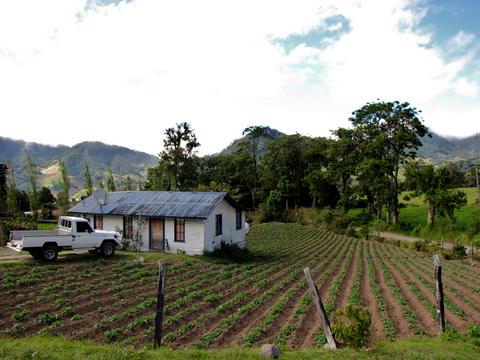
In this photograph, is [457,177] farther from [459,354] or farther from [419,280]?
[459,354]

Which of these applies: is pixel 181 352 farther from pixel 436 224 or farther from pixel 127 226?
pixel 436 224

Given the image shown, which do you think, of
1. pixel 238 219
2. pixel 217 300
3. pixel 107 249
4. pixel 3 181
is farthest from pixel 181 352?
pixel 3 181

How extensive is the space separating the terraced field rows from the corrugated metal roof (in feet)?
12.9

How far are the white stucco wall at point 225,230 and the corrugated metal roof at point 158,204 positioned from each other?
0.60 m

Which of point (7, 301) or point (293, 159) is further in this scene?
point (293, 159)

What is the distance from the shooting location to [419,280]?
2053 cm

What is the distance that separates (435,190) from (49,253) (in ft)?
146

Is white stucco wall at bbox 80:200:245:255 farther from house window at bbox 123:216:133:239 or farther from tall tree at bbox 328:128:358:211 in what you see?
tall tree at bbox 328:128:358:211

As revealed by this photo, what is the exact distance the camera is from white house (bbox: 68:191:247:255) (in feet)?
78.6

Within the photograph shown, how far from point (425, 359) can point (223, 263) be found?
1535cm

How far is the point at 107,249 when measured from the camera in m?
21.2

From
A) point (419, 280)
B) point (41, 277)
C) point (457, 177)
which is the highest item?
point (457, 177)

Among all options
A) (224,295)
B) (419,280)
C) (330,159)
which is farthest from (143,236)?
(330,159)

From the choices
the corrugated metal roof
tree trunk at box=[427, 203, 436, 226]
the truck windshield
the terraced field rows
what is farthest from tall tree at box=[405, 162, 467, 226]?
the truck windshield
